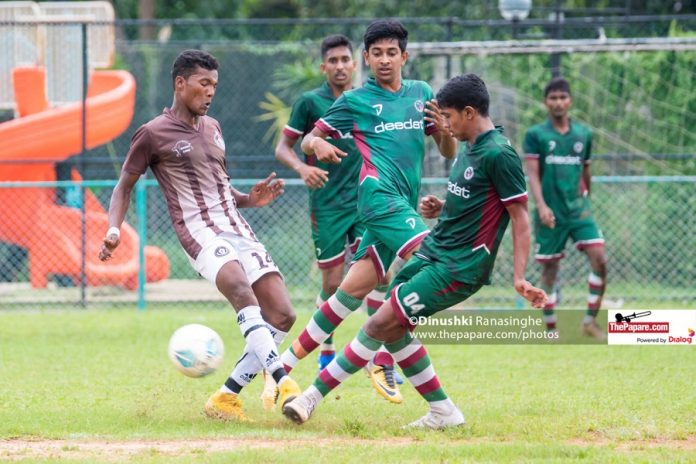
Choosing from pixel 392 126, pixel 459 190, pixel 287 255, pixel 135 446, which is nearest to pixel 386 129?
pixel 392 126

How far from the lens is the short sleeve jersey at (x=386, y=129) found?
7406mm

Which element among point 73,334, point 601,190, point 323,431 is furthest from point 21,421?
point 601,190

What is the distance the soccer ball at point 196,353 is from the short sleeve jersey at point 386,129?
1406mm

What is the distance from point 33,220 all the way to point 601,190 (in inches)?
297

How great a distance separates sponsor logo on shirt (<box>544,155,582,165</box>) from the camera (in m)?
11.8

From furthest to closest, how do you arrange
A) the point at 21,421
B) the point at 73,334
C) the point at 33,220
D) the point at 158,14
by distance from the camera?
the point at 158,14
the point at 33,220
the point at 73,334
the point at 21,421

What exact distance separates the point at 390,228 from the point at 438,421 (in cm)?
123

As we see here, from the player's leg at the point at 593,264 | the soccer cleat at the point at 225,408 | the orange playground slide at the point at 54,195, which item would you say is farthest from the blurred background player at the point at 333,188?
the orange playground slide at the point at 54,195

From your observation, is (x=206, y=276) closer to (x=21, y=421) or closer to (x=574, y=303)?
(x=21, y=421)

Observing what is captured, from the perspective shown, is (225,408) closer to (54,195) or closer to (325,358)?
(325,358)

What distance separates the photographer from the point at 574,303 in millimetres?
14508

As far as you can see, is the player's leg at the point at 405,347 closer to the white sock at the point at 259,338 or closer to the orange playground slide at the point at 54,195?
the white sock at the point at 259,338

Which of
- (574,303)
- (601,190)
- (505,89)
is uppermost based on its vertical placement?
(505,89)

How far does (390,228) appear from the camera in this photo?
23.5ft
